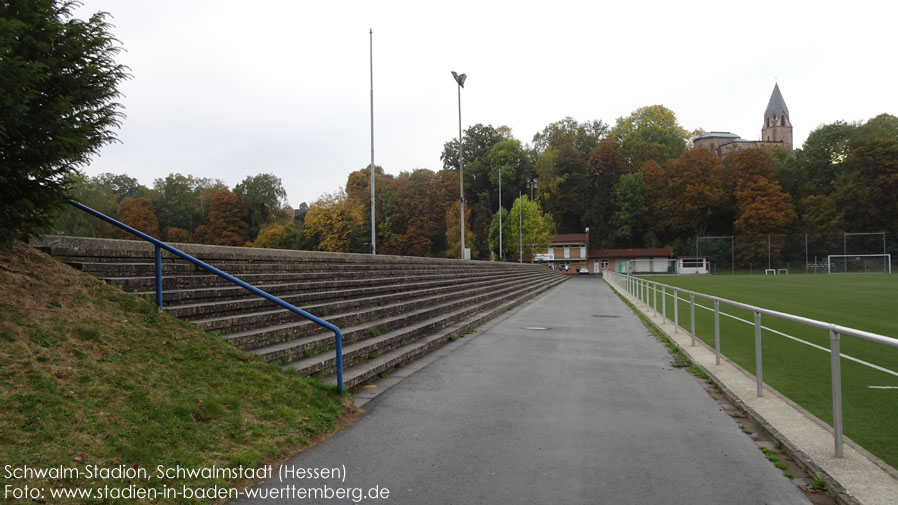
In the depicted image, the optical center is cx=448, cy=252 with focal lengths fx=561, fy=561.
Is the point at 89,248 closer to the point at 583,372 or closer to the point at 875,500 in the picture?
the point at 583,372

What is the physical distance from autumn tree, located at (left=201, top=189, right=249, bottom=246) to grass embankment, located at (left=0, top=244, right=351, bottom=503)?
72.5m

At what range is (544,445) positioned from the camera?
15.9 feet

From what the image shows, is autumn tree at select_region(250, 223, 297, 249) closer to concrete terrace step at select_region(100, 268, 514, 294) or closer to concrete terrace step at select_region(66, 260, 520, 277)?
concrete terrace step at select_region(66, 260, 520, 277)

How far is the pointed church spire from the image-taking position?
126438 mm

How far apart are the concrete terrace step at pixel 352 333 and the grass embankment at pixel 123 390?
650mm

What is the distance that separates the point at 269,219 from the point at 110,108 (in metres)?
75.5

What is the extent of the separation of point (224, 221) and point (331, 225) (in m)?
13.9

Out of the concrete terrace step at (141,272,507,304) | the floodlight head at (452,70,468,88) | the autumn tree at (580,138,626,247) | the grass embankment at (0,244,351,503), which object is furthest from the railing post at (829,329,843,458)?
the autumn tree at (580,138,626,247)

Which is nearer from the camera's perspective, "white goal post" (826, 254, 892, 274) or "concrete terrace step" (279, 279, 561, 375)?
"concrete terrace step" (279, 279, 561, 375)

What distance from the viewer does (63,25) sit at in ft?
16.8

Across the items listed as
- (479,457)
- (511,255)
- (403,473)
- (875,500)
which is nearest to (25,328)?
(403,473)

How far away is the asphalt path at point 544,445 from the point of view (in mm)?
3846

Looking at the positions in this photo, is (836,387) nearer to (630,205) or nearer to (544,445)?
(544,445)

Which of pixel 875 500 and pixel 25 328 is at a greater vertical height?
→ pixel 25 328
